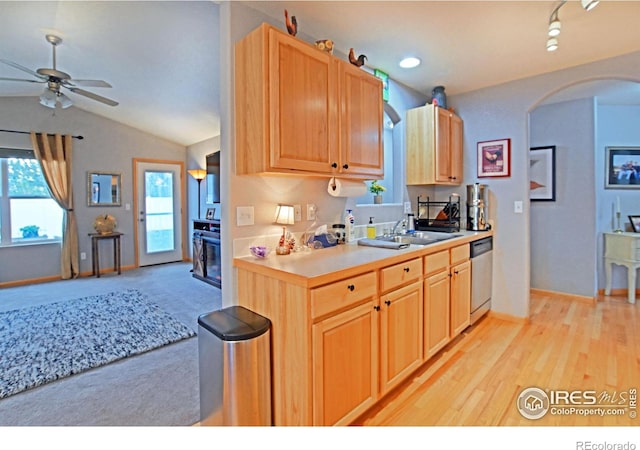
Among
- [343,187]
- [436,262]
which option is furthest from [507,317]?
[343,187]

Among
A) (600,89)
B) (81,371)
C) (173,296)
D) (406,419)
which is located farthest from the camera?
(173,296)

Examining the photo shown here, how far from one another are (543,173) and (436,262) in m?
2.89

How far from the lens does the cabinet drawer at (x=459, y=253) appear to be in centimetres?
257

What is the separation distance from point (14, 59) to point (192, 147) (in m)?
3.17

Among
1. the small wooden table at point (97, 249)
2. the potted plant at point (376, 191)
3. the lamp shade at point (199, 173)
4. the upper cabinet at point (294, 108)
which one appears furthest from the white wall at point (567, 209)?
the small wooden table at point (97, 249)

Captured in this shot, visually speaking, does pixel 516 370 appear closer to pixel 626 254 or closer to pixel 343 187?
pixel 343 187

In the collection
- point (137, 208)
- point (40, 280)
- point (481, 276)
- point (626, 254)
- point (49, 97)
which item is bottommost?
point (40, 280)

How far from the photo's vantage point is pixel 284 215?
210 cm

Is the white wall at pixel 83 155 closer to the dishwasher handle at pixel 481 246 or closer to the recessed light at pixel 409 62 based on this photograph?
the recessed light at pixel 409 62
